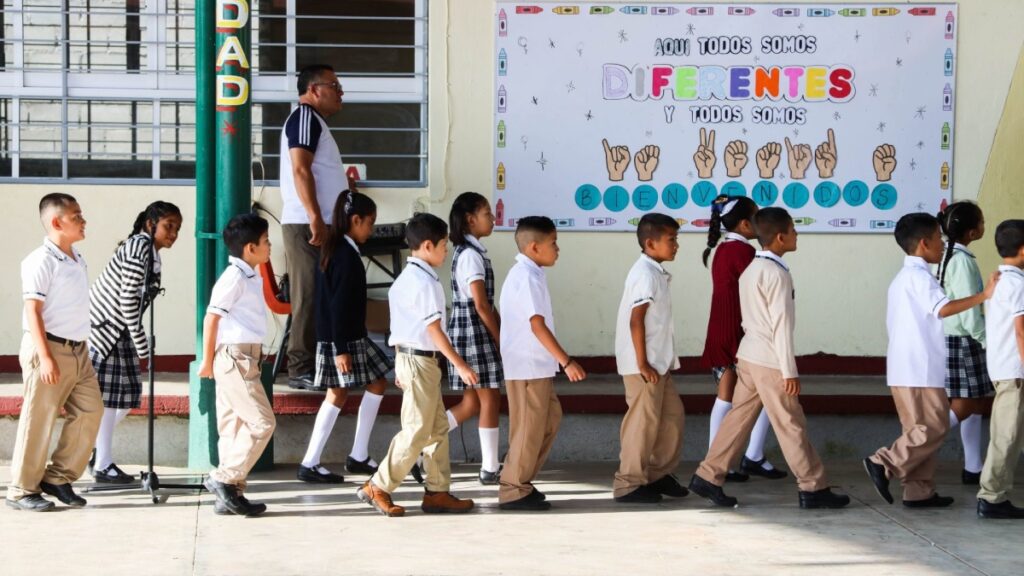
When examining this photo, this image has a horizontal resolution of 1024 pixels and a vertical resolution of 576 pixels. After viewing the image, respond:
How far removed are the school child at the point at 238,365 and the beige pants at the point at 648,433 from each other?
174cm

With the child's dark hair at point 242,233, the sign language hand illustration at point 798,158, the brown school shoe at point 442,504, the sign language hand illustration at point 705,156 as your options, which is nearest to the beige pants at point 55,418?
the child's dark hair at point 242,233

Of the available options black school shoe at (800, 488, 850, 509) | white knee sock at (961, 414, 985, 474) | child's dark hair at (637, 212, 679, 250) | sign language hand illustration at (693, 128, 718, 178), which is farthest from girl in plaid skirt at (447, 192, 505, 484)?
white knee sock at (961, 414, 985, 474)

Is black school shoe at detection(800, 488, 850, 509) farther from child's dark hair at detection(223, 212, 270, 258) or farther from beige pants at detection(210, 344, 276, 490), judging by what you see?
child's dark hair at detection(223, 212, 270, 258)

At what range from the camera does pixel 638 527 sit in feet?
20.6

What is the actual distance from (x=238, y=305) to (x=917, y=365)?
Result: 3251mm

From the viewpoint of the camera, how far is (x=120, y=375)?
7.11m

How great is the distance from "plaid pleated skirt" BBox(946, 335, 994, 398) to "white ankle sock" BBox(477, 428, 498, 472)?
2.47m

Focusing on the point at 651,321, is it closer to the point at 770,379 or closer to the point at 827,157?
the point at 770,379

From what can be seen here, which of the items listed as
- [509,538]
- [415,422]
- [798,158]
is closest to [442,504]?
[415,422]

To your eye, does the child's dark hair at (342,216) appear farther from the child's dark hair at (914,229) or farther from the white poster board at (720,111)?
the child's dark hair at (914,229)

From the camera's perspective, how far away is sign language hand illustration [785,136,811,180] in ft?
29.6

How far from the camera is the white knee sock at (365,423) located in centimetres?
730

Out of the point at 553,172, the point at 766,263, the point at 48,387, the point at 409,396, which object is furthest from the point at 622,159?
the point at 48,387

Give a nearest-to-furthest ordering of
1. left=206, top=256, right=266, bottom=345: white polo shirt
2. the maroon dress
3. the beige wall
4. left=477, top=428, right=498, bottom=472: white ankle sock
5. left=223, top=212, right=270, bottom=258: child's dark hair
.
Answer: left=206, top=256, right=266, bottom=345: white polo shirt → left=223, top=212, right=270, bottom=258: child's dark hair → left=477, top=428, right=498, bottom=472: white ankle sock → the maroon dress → the beige wall
